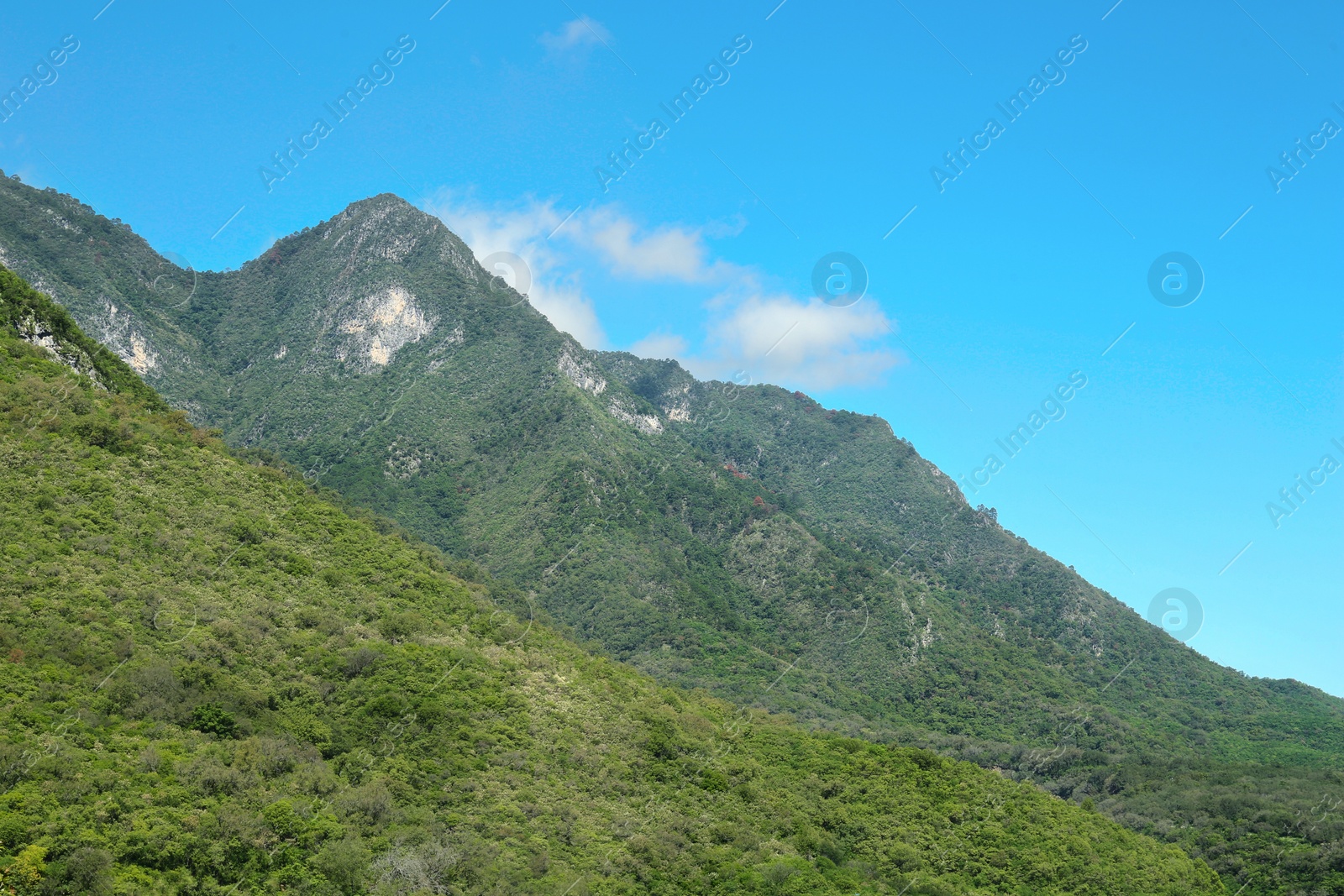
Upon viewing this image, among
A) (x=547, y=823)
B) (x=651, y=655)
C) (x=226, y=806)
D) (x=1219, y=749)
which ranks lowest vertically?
(x=226, y=806)

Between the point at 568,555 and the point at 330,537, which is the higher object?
the point at 568,555

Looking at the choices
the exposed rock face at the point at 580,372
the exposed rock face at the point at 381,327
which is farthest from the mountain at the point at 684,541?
the exposed rock face at the point at 580,372

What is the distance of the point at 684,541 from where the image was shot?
14188 centimetres

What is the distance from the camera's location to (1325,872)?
56562 mm

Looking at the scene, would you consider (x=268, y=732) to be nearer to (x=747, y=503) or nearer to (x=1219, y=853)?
(x=1219, y=853)

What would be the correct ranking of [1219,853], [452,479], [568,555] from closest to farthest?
[1219,853] → [568,555] → [452,479]

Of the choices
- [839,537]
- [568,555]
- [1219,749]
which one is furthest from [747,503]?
[1219,749]

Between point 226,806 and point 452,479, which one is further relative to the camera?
point 452,479

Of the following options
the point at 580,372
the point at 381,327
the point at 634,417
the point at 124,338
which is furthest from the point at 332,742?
the point at 634,417

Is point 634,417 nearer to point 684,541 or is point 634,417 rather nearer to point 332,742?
point 684,541

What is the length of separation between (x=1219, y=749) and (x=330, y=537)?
97096mm

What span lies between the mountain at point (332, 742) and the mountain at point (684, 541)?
1051 inches

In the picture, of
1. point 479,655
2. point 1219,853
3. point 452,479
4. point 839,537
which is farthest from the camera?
point 839,537

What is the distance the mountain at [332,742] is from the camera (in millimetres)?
33812
